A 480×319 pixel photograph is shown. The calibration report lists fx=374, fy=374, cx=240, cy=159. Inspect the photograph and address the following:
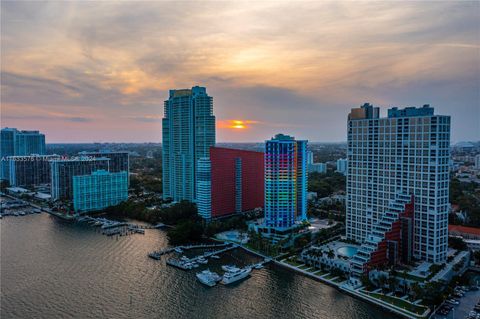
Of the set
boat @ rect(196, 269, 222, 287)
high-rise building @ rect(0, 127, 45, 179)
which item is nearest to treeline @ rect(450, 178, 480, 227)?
boat @ rect(196, 269, 222, 287)

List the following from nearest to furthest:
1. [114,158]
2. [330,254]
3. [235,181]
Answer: [330,254], [235,181], [114,158]

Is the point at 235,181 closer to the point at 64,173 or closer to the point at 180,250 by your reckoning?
the point at 180,250

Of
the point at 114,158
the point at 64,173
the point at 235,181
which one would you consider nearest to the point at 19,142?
the point at 114,158

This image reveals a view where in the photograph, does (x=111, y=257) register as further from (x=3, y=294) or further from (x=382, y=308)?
(x=382, y=308)

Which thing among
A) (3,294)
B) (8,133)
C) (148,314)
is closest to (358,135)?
(148,314)

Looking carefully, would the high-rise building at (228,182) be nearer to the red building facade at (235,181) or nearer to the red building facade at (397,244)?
the red building facade at (235,181)
